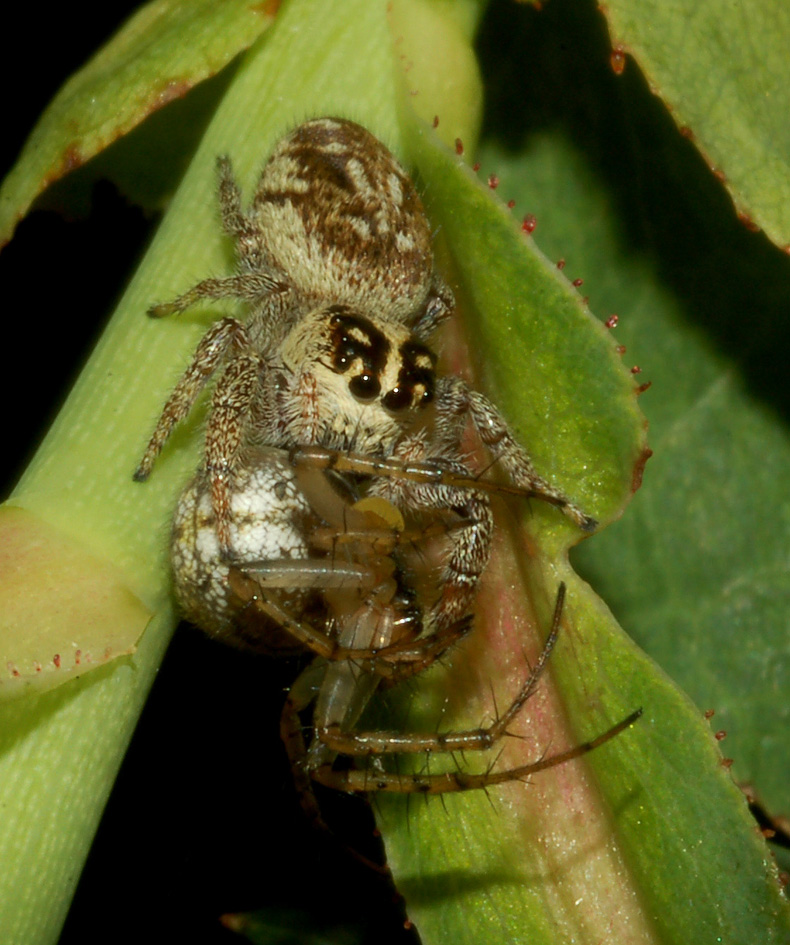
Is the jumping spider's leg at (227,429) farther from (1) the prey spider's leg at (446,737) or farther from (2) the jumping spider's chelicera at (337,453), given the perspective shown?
(1) the prey spider's leg at (446,737)

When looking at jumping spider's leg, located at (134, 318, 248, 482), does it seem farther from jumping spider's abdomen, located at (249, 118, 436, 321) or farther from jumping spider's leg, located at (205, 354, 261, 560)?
jumping spider's abdomen, located at (249, 118, 436, 321)

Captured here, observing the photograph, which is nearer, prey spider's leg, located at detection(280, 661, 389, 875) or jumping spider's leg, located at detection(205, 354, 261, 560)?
jumping spider's leg, located at detection(205, 354, 261, 560)

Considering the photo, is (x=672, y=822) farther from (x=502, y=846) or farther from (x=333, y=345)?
(x=333, y=345)

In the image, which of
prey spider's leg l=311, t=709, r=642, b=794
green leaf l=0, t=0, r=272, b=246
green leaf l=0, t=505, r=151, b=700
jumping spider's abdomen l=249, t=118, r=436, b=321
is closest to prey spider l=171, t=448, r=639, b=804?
prey spider's leg l=311, t=709, r=642, b=794

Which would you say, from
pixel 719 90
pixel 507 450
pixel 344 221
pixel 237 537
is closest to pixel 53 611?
pixel 237 537

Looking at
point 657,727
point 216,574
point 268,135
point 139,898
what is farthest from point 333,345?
point 139,898

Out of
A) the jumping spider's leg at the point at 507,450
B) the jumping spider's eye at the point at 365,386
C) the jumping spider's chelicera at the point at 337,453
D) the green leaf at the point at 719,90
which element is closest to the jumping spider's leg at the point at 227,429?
the jumping spider's chelicera at the point at 337,453
